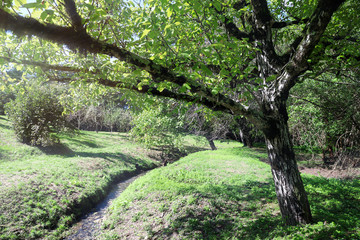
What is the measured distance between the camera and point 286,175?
161 inches

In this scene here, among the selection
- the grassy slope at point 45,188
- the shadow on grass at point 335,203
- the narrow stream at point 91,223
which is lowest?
the narrow stream at point 91,223

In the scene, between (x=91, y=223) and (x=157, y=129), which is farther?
(x=157, y=129)

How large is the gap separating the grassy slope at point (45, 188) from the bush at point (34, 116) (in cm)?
73

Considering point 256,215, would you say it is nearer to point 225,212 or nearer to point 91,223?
point 225,212

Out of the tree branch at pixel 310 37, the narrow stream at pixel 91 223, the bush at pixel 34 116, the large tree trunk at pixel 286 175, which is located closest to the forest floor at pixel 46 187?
the narrow stream at pixel 91 223

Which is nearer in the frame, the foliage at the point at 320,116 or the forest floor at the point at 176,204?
the forest floor at the point at 176,204

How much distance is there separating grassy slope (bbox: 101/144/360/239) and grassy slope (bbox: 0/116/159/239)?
1608mm

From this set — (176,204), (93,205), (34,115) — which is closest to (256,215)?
(176,204)

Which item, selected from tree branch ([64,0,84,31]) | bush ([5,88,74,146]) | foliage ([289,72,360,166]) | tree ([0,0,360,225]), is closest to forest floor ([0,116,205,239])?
bush ([5,88,74,146])

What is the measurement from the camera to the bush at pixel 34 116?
1375 cm

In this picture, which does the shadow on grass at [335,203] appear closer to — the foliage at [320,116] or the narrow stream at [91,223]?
the foliage at [320,116]

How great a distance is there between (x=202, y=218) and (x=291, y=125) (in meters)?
7.79

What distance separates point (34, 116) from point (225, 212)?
45.3 feet

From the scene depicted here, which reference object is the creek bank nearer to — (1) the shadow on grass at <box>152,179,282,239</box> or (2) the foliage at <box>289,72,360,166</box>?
(1) the shadow on grass at <box>152,179,282,239</box>
